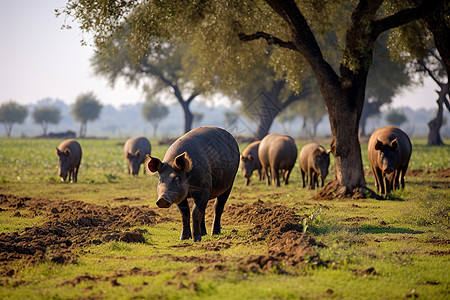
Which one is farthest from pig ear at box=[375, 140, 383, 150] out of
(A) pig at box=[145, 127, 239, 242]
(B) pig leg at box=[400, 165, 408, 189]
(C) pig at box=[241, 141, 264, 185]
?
(C) pig at box=[241, 141, 264, 185]

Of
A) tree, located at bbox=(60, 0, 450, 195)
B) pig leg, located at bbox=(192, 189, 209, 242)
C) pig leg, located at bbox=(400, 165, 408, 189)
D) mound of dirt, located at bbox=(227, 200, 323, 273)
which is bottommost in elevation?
mound of dirt, located at bbox=(227, 200, 323, 273)

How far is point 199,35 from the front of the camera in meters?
18.2

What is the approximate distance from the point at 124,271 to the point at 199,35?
13.0 m

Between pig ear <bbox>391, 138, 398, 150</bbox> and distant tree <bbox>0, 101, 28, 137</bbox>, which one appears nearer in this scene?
pig ear <bbox>391, 138, 398, 150</bbox>

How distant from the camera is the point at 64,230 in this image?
10.0 meters

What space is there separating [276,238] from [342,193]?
7172mm

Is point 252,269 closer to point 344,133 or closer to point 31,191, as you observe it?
point 344,133

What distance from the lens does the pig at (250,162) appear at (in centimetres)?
2205

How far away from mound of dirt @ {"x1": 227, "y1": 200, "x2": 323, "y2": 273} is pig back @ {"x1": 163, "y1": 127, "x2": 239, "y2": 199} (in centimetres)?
130

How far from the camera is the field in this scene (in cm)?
580

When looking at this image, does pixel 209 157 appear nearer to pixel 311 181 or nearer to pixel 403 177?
pixel 403 177

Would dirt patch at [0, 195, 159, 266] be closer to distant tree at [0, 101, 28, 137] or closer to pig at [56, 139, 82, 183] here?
pig at [56, 139, 82, 183]

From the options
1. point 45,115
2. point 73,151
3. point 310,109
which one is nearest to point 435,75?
point 310,109

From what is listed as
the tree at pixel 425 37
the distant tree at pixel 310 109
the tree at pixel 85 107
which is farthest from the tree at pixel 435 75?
the tree at pixel 85 107
